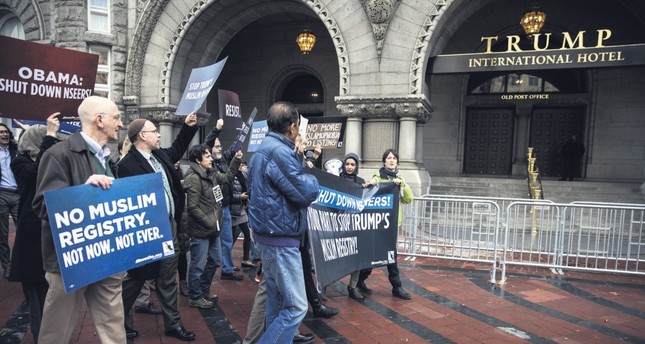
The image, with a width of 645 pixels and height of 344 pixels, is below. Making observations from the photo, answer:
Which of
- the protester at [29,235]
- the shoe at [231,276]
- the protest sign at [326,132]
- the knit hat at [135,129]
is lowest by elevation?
the shoe at [231,276]

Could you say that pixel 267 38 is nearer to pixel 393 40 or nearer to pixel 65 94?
pixel 393 40

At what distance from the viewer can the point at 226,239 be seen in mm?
5984

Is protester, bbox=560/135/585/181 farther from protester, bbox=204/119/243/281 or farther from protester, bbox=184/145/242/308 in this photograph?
protester, bbox=184/145/242/308

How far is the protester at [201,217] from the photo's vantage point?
471 centimetres

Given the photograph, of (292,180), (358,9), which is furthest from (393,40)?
(292,180)

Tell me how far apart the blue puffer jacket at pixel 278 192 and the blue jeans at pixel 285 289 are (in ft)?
0.26

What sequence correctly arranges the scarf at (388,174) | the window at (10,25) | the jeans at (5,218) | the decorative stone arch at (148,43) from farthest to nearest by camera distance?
the window at (10,25) → the decorative stone arch at (148,43) → the jeans at (5,218) → the scarf at (388,174)

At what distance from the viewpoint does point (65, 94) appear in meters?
5.12

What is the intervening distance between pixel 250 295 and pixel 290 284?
260cm

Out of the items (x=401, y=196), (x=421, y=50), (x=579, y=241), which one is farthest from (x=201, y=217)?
(x=421, y=50)

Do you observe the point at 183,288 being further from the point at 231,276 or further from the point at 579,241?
the point at 579,241

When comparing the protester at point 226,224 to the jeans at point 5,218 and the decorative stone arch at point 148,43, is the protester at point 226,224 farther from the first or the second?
the decorative stone arch at point 148,43

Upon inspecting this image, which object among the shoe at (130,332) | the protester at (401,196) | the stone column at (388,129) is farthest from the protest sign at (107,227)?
the stone column at (388,129)

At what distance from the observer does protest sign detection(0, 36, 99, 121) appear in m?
4.71
